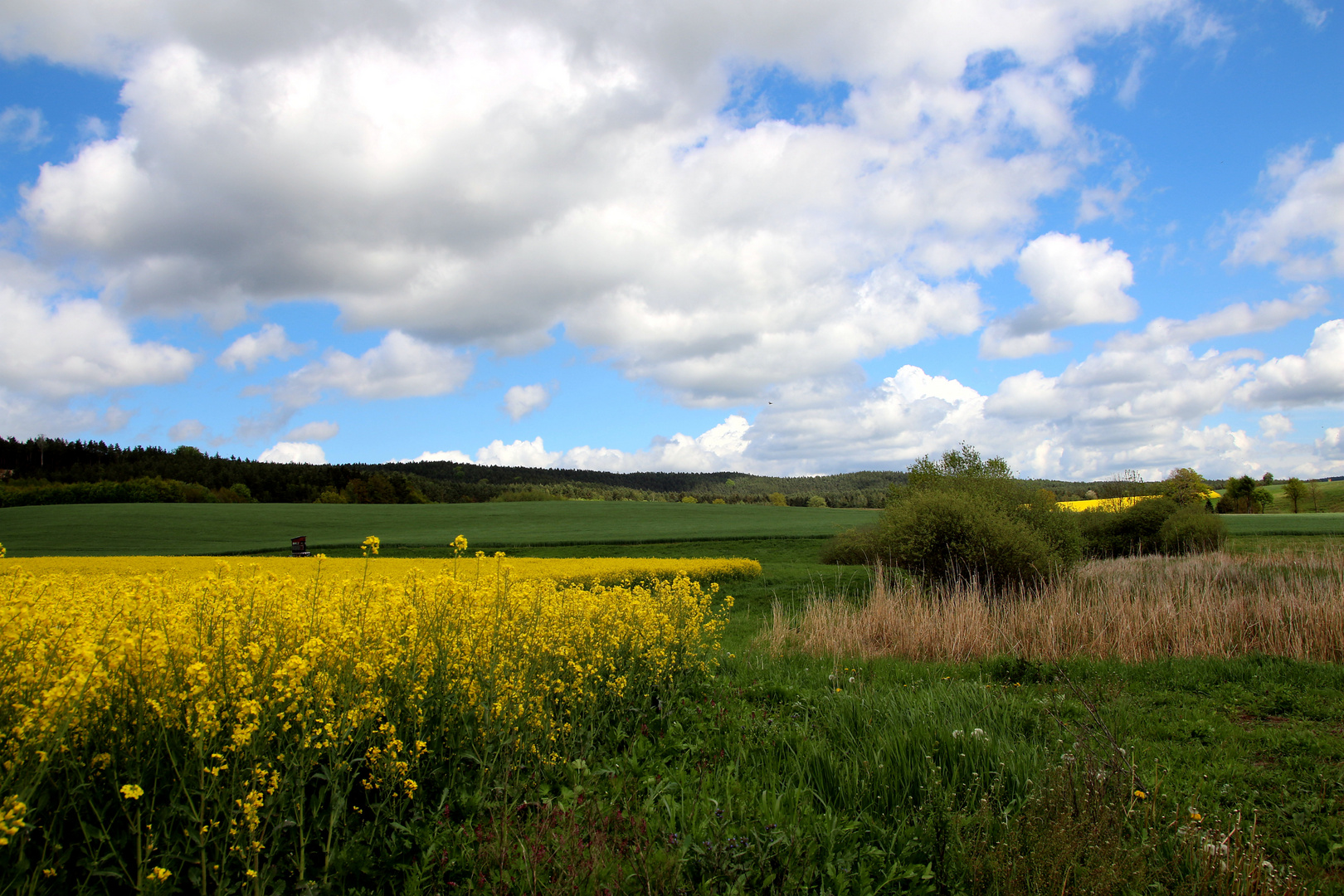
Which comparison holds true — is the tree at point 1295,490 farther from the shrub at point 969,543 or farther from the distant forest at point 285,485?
the shrub at point 969,543

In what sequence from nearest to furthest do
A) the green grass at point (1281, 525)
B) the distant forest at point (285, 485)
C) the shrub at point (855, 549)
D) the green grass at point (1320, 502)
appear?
the shrub at point (855, 549)
the green grass at point (1281, 525)
the distant forest at point (285, 485)
the green grass at point (1320, 502)

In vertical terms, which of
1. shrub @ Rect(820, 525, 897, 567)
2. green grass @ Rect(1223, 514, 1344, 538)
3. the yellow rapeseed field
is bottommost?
green grass @ Rect(1223, 514, 1344, 538)

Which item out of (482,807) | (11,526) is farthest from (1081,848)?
(11,526)

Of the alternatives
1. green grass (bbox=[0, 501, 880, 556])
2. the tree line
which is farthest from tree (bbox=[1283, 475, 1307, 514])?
green grass (bbox=[0, 501, 880, 556])

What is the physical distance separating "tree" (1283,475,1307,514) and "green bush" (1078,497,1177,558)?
54219mm

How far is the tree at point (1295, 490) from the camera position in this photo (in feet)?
230

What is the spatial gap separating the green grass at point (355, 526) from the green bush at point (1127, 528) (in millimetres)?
12984

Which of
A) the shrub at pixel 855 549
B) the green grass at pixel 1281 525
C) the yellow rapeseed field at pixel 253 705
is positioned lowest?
the green grass at pixel 1281 525

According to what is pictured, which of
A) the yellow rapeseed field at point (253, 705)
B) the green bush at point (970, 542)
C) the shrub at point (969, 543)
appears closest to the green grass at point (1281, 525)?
the green bush at point (970, 542)

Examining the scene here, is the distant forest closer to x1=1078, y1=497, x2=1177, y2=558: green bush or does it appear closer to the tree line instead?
the tree line

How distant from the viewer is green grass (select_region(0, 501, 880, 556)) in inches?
1585

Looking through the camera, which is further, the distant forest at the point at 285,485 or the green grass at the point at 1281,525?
the distant forest at the point at 285,485

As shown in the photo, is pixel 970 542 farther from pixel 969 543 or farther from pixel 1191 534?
pixel 1191 534

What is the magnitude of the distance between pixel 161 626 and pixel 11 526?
56.2 meters
